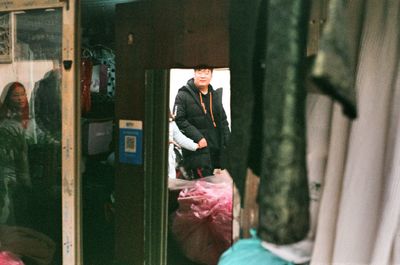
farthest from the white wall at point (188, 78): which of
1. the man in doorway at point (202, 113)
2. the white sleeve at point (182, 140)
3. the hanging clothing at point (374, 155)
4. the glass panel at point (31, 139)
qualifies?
the hanging clothing at point (374, 155)

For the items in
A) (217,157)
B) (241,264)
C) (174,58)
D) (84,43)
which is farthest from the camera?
(84,43)

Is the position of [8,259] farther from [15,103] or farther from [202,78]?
[202,78]

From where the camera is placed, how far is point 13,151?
3.29m

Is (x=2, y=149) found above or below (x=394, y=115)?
below

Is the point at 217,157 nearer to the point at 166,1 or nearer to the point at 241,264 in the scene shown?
the point at 166,1

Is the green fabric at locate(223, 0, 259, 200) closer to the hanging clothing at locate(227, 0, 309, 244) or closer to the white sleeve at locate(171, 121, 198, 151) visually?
the hanging clothing at locate(227, 0, 309, 244)

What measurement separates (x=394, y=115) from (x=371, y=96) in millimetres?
86

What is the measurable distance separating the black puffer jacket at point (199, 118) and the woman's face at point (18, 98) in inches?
65.3

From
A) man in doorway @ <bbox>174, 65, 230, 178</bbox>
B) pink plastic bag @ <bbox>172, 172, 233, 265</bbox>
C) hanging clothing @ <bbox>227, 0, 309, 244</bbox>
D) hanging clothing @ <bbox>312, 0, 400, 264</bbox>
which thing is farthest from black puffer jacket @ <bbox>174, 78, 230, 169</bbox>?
hanging clothing @ <bbox>227, 0, 309, 244</bbox>

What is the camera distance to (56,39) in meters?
2.94

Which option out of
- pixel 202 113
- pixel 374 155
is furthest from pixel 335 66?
pixel 202 113

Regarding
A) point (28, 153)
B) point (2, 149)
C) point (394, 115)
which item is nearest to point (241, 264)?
point (394, 115)

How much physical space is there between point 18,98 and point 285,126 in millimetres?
2577

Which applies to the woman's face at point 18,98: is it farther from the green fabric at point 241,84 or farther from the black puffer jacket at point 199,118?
the green fabric at point 241,84
